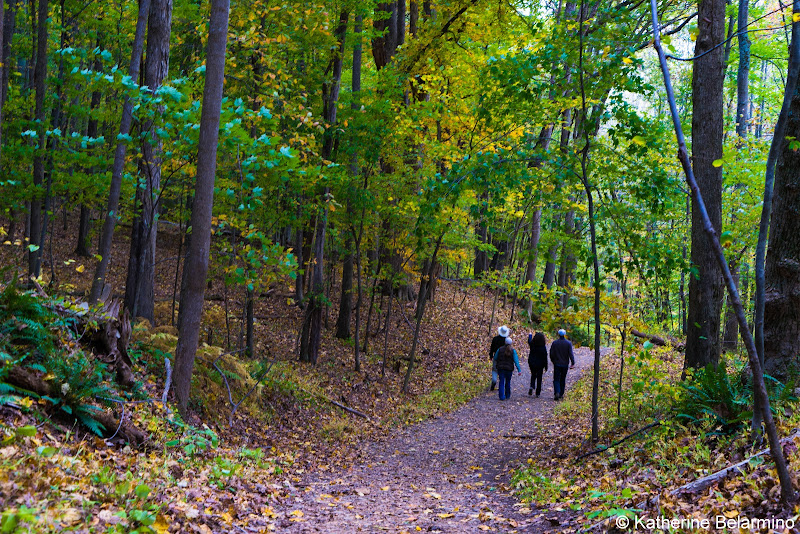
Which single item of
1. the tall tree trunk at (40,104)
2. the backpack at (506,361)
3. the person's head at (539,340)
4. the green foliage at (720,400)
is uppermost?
the tall tree trunk at (40,104)

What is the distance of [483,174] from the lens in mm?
6930

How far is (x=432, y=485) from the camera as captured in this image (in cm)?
667

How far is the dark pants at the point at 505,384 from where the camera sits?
43.1 feet

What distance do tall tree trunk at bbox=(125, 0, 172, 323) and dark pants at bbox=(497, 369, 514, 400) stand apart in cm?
831

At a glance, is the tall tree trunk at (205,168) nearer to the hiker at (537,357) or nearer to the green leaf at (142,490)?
the green leaf at (142,490)

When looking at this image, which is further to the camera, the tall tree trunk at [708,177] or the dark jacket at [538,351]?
the dark jacket at [538,351]

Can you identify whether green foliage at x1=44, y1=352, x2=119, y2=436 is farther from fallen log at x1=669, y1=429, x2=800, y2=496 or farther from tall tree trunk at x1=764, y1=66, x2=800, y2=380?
tall tree trunk at x1=764, y1=66, x2=800, y2=380

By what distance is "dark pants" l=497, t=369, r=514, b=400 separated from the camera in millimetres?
13147

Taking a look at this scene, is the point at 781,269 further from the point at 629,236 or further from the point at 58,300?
the point at 58,300

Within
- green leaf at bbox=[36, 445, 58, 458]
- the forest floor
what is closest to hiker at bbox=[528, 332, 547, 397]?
the forest floor

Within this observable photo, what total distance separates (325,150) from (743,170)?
979 centimetres

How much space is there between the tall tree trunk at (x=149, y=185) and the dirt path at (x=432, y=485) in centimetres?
485

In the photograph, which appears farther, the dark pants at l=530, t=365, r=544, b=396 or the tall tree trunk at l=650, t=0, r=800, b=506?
the dark pants at l=530, t=365, r=544, b=396

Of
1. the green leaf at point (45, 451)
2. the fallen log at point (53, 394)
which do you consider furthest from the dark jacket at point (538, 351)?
the green leaf at point (45, 451)
